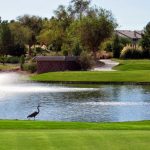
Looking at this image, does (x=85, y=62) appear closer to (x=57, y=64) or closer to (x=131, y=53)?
(x=57, y=64)

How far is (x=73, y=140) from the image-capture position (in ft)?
44.4

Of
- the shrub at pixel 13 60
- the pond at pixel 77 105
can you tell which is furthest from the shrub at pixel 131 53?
the pond at pixel 77 105

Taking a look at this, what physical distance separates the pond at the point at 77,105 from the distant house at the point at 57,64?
30.4 metres

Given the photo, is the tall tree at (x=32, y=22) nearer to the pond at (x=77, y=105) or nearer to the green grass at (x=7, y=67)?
the green grass at (x=7, y=67)

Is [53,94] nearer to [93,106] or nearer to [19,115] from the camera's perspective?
[93,106]

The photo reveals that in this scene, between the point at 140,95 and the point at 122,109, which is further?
the point at 140,95

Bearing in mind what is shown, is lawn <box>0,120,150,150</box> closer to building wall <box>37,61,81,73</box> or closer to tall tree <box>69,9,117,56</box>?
building wall <box>37,61,81,73</box>


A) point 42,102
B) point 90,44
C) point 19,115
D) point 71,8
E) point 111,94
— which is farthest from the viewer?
point 71,8

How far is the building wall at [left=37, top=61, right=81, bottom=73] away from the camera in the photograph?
7888cm

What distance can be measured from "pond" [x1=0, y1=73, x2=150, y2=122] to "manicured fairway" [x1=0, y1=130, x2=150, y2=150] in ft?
47.1

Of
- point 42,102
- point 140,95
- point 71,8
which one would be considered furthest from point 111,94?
point 71,8

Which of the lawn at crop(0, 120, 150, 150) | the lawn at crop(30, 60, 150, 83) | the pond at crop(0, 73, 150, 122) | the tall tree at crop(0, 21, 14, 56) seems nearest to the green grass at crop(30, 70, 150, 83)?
the lawn at crop(30, 60, 150, 83)

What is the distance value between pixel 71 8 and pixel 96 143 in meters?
106

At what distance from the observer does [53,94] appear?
45406 mm
